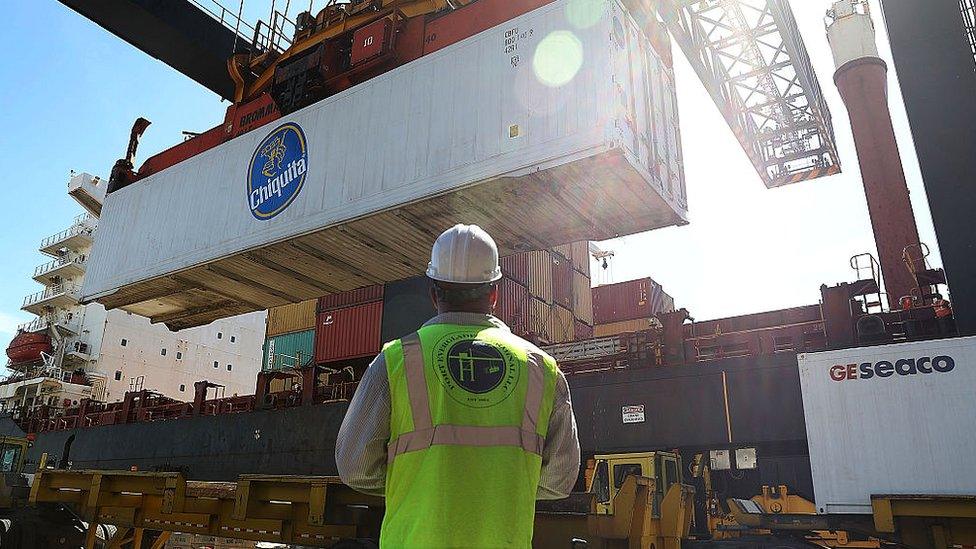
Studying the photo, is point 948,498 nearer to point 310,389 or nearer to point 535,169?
point 535,169

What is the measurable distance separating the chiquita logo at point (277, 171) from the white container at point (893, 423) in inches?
363

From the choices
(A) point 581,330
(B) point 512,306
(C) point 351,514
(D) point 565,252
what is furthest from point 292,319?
(C) point 351,514

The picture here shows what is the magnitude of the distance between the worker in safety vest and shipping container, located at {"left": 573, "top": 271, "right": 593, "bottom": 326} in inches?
809

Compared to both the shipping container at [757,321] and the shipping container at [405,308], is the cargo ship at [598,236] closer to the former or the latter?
the shipping container at [757,321]

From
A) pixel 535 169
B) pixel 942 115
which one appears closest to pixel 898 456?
pixel 942 115

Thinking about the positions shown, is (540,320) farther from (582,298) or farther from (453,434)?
(453,434)

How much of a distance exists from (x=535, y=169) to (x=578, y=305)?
14.3m

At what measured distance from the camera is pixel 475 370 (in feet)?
5.99

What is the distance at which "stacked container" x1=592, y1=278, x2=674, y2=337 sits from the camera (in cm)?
2438

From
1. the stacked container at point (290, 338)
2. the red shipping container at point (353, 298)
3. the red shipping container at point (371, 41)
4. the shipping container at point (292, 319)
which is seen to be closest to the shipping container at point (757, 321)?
the red shipping container at point (371, 41)

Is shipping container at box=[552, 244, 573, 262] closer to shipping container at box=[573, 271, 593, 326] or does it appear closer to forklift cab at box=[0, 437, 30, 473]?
shipping container at box=[573, 271, 593, 326]

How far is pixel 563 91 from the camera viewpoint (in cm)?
893

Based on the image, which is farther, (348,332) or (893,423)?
(348,332)

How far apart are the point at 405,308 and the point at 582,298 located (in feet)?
24.1
